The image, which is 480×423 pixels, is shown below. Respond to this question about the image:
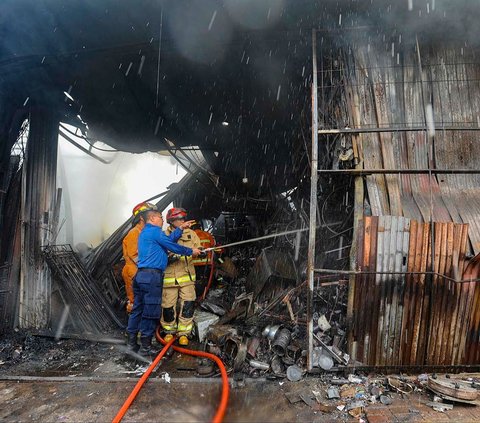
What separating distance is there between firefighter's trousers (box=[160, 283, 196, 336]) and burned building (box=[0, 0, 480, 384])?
0.71 metres

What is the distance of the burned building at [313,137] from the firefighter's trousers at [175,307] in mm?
711

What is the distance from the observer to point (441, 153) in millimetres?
4715

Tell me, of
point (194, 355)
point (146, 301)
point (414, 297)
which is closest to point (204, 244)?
point (146, 301)

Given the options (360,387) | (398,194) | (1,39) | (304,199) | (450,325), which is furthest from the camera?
(304,199)

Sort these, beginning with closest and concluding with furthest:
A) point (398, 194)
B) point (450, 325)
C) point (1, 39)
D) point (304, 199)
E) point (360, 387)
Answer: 1. point (360, 387)
2. point (450, 325)
3. point (398, 194)
4. point (1, 39)
5. point (304, 199)

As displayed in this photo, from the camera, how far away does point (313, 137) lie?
4.32 metres

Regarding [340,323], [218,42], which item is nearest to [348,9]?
[218,42]

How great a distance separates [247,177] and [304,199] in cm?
277

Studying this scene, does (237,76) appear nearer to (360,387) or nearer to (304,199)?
(304,199)

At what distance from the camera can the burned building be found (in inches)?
166

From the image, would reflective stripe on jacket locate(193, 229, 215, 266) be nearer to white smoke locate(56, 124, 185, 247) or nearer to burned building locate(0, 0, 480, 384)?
burned building locate(0, 0, 480, 384)

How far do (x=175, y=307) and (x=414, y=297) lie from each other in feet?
12.6

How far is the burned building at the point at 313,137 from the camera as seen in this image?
4.21m

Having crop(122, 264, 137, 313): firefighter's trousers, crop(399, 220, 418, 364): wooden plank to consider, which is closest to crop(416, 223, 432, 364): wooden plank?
crop(399, 220, 418, 364): wooden plank
